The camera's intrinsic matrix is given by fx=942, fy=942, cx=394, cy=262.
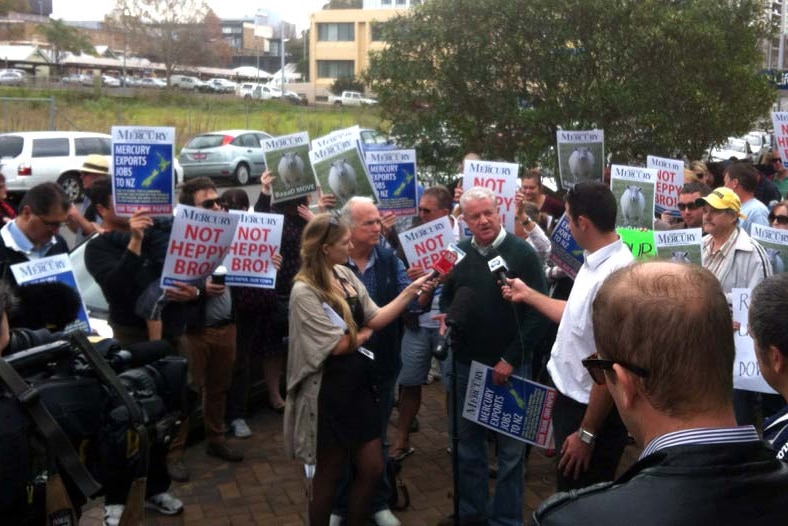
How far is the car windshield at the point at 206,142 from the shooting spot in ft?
94.0

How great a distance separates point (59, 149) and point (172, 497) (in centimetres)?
1944

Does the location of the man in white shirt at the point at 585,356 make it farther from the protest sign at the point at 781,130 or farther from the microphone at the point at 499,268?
the protest sign at the point at 781,130

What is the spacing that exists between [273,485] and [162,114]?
3547cm

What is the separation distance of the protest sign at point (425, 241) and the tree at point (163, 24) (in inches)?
2553

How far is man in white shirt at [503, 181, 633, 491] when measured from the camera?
407 cm

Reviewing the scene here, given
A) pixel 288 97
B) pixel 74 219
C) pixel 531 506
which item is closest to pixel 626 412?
pixel 531 506

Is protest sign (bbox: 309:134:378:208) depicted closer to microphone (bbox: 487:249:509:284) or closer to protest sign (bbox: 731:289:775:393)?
microphone (bbox: 487:249:509:284)

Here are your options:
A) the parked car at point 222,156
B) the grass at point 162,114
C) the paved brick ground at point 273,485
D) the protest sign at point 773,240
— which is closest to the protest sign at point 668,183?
the protest sign at point 773,240

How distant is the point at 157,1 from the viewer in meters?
68.6

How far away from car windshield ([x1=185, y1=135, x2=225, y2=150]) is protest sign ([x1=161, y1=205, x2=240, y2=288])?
76.7 ft

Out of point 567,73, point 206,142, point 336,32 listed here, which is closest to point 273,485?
point 567,73

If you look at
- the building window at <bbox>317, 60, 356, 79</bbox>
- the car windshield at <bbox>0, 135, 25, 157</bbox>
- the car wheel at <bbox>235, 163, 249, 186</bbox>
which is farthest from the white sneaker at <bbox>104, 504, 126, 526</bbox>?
the building window at <bbox>317, 60, 356, 79</bbox>

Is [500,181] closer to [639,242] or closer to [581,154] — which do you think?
[639,242]

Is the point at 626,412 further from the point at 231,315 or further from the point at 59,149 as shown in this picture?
the point at 59,149
